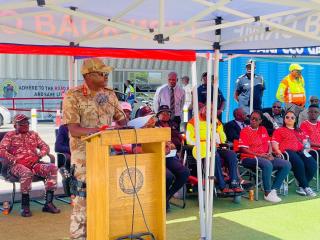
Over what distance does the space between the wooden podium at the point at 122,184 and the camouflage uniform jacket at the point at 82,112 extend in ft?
0.80

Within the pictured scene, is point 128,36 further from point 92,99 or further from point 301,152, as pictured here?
point 301,152

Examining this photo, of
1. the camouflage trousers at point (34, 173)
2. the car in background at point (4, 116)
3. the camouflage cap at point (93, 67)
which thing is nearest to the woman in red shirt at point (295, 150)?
the camouflage trousers at point (34, 173)

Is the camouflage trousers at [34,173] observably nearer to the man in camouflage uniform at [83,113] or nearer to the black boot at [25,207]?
the black boot at [25,207]

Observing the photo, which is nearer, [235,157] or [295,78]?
[235,157]

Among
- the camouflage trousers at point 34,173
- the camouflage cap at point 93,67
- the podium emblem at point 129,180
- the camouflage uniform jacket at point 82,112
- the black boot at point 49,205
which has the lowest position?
the black boot at point 49,205

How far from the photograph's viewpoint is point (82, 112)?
12.8ft

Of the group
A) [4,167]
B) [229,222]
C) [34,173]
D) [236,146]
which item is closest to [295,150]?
[236,146]

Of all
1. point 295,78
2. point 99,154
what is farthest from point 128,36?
point 295,78

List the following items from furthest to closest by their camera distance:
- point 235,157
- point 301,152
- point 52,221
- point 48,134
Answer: point 48,134 < point 301,152 < point 235,157 < point 52,221

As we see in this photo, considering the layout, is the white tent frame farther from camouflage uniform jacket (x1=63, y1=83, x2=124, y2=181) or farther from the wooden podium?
the wooden podium

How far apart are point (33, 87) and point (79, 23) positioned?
563 inches

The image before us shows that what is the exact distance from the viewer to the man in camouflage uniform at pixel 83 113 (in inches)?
152

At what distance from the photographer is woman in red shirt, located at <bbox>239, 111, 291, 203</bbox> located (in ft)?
23.7

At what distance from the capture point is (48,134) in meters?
15.2
